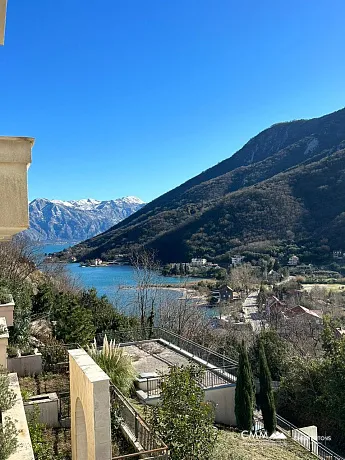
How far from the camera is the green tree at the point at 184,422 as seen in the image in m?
5.94

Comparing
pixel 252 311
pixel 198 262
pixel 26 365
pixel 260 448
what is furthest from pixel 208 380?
pixel 198 262

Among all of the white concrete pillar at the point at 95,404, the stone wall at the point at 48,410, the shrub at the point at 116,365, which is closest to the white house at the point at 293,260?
the shrub at the point at 116,365

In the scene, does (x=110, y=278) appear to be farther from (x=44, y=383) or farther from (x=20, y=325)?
(x=44, y=383)

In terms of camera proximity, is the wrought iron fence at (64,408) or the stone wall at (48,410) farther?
the wrought iron fence at (64,408)

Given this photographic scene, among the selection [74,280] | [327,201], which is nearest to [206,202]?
[327,201]

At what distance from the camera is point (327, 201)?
208 ft

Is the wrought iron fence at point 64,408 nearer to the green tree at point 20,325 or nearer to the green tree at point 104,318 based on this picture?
the green tree at point 20,325

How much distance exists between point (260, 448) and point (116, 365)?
3.76 m

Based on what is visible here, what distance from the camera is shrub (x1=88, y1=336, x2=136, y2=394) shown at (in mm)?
8727

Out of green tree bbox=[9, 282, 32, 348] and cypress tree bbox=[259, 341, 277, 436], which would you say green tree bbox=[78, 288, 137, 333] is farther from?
cypress tree bbox=[259, 341, 277, 436]

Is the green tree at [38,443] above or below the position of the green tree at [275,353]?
above

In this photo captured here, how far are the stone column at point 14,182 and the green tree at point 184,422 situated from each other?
14.6 feet

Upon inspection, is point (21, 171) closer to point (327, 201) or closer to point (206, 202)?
point (327, 201)

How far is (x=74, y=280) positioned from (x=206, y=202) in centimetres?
5374
